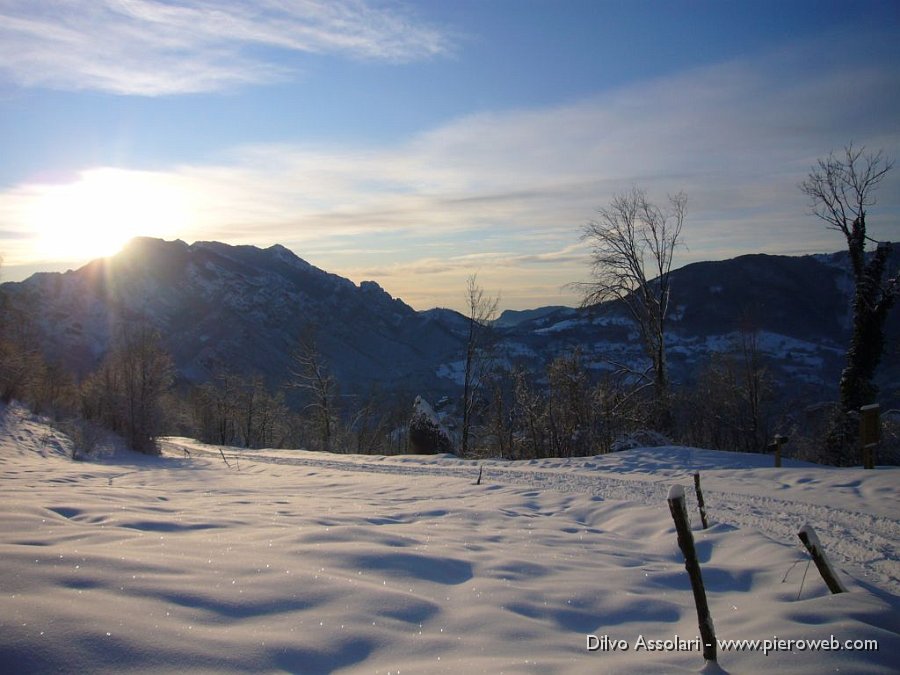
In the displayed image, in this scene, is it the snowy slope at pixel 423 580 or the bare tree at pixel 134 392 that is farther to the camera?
the bare tree at pixel 134 392

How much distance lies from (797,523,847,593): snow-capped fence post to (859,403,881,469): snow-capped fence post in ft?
33.3

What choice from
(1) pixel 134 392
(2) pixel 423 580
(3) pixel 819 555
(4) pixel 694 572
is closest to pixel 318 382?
(1) pixel 134 392

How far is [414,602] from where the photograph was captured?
15.0 ft

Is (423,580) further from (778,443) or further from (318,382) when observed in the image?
(318,382)

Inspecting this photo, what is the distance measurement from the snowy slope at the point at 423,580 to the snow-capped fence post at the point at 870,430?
1988mm

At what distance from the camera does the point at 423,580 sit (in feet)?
17.4

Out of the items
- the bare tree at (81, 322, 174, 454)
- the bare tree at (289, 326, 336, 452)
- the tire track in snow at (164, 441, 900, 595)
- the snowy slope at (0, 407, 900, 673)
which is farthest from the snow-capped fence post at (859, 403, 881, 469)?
the bare tree at (289, 326, 336, 452)

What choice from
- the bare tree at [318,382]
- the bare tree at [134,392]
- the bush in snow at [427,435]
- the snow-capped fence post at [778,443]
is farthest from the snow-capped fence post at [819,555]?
the bare tree at [318,382]

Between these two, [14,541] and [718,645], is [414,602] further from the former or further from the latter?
[14,541]

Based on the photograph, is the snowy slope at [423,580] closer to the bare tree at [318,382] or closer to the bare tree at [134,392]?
the bare tree at [134,392]

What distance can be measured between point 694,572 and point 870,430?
40.8ft

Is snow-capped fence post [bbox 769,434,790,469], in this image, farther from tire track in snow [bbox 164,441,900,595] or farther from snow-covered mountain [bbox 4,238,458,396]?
snow-covered mountain [bbox 4,238,458,396]

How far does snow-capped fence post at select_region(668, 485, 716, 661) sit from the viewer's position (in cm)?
373

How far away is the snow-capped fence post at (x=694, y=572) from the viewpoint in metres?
3.73
